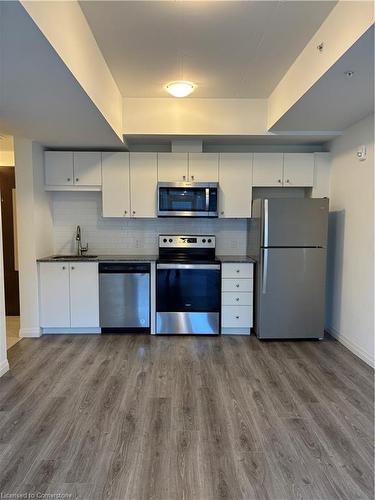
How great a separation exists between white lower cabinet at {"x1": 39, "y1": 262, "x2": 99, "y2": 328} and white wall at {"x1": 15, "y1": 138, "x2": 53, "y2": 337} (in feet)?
0.32

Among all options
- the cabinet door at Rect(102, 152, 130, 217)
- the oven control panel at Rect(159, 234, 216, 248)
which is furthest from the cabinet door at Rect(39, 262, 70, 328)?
the oven control panel at Rect(159, 234, 216, 248)

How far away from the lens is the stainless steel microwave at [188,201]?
3.71 m

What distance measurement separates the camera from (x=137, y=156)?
148 inches

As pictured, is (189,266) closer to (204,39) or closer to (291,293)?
(291,293)

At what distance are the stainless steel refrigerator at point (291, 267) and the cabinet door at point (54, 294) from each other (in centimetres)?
223

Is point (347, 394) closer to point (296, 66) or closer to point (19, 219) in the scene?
point (296, 66)

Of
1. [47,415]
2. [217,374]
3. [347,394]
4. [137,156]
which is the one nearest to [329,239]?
[347,394]

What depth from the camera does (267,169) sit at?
3812 mm

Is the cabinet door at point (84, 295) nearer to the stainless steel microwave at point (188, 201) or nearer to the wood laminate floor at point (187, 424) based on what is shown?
the wood laminate floor at point (187, 424)

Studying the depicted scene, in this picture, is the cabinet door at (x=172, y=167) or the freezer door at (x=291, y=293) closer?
the freezer door at (x=291, y=293)

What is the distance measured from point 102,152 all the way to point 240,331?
2.74 m

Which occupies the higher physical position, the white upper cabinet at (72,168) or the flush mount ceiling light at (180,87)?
the flush mount ceiling light at (180,87)

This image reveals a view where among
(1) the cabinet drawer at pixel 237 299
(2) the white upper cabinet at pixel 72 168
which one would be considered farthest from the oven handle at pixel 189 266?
(2) the white upper cabinet at pixel 72 168

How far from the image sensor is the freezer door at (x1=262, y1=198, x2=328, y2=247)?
3.38 metres
